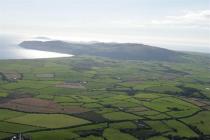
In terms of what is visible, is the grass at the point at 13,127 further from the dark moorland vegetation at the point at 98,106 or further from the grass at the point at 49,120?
the grass at the point at 49,120

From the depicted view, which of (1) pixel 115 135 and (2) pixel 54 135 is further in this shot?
(1) pixel 115 135

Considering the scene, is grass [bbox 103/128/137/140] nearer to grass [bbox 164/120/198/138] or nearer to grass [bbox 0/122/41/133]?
grass [bbox 164/120/198/138]

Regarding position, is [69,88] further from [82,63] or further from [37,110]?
[82,63]

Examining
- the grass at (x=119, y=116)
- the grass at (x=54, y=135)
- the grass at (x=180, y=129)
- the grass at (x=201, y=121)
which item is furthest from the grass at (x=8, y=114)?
the grass at (x=201, y=121)

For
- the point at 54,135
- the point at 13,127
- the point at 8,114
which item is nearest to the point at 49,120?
the point at 13,127

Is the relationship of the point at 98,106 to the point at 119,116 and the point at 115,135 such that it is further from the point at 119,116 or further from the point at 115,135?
the point at 115,135

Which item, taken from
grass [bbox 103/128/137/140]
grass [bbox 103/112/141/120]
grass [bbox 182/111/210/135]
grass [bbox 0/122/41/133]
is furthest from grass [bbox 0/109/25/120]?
grass [bbox 182/111/210/135]

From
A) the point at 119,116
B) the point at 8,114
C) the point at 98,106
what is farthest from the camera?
the point at 98,106

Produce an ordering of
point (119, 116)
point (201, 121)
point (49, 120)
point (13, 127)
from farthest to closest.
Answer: point (201, 121) → point (119, 116) → point (49, 120) → point (13, 127)

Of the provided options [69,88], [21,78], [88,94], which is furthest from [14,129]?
[21,78]
